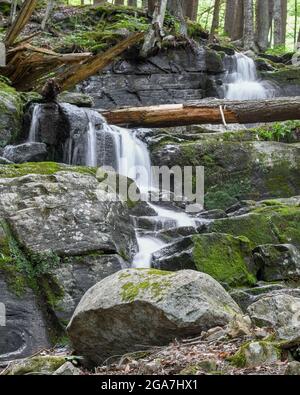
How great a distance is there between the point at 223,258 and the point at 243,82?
35.2 feet

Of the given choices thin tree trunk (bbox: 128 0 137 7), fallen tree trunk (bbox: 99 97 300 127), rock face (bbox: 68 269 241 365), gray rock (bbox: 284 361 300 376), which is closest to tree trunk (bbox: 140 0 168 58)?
fallen tree trunk (bbox: 99 97 300 127)

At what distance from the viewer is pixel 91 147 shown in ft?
38.0

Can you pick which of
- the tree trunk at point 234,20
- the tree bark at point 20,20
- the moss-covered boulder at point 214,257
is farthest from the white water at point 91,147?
the tree trunk at point 234,20

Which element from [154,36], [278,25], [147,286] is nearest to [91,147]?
[154,36]

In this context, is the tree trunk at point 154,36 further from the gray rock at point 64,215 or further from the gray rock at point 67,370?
the gray rock at point 67,370

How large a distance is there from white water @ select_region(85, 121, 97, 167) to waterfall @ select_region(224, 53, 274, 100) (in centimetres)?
656

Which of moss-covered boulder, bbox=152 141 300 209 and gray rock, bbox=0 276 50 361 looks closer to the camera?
gray rock, bbox=0 276 50 361

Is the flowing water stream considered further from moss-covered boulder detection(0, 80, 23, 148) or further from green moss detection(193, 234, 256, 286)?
green moss detection(193, 234, 256, 286)

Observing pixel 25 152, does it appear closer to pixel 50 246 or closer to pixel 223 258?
pixel 50 246

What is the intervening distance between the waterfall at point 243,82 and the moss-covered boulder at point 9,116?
24.7ft

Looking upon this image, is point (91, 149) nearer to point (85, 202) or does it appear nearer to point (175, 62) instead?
point (85, 202)

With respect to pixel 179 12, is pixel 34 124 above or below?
below

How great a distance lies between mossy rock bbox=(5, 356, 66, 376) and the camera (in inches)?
179

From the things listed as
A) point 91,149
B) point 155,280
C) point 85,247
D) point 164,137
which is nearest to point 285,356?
point 155,280
